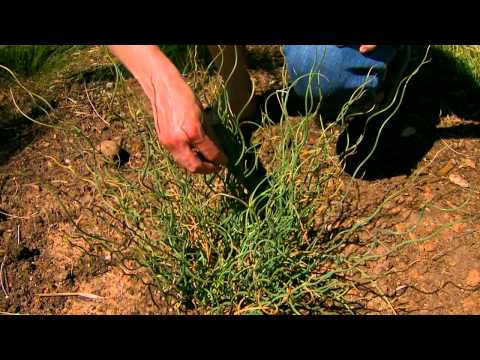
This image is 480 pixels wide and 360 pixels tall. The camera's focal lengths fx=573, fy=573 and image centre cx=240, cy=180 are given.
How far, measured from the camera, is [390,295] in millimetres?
1133

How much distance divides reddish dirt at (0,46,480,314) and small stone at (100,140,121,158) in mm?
42

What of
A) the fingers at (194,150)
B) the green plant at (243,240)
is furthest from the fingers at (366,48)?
the fingers at (194,150)

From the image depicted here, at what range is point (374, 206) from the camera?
127cm

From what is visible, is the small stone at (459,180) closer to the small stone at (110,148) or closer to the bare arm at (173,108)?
the bare arm at (173,108)

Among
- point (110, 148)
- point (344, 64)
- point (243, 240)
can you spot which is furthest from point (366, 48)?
point (110, 148)

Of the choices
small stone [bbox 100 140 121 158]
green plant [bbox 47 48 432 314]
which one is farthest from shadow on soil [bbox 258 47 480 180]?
small stone [bbox 100 140 121 158]

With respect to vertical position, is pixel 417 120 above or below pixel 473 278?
above

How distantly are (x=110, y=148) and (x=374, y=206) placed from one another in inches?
25.1

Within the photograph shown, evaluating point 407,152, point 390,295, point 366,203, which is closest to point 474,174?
point 407,152

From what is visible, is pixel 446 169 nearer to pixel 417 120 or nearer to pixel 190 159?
pixel 417 120

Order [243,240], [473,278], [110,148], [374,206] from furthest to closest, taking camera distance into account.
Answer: [110,148] → [374,206] → [473,278] → [243,240]

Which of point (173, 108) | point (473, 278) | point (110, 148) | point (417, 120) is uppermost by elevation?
point (173, 108)

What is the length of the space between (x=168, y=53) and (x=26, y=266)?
0.69 metres

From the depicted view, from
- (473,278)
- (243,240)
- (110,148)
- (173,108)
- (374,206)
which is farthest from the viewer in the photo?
(110,148)
